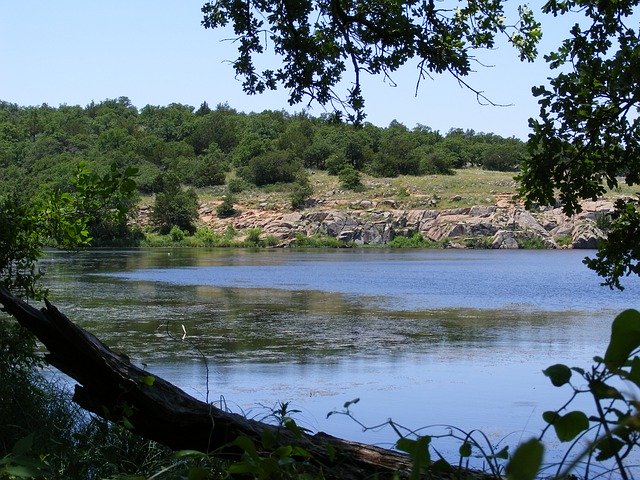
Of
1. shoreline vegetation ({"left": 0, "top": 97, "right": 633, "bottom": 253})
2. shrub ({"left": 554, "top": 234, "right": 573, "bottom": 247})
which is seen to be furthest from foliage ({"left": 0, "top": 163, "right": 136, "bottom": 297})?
shrub ({"left": 554, "top": 234, "right": 573, "bottom": 247})

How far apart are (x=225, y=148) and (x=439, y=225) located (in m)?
39.2

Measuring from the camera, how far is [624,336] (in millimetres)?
1015

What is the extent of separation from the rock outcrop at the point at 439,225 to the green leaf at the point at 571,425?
237 ft

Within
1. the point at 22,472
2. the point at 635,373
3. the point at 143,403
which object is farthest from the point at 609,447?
the point at 143,403

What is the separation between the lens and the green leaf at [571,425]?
124 centimetres

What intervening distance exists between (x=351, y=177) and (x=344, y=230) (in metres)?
9.75

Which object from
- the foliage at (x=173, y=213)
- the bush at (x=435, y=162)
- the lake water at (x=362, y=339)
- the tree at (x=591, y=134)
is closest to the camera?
the tree at (x=591, y=134)

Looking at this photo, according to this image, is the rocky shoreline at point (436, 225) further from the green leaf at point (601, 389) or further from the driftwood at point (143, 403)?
the green leaf at point (601, 389)

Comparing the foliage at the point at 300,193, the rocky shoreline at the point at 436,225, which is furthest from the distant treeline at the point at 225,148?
the rocky shoreline at the point at 436,225

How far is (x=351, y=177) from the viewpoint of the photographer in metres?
83.1

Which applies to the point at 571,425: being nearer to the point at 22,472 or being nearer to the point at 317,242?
the point at 22,472

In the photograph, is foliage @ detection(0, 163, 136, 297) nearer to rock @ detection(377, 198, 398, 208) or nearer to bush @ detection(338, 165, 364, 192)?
rock @ detection(377, 198, 398, 208)

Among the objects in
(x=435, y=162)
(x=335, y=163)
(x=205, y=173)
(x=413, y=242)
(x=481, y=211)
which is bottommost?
(x=413, y=242)

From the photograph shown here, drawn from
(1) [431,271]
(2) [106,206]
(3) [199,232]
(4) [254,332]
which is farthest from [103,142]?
(2) [106,206]
